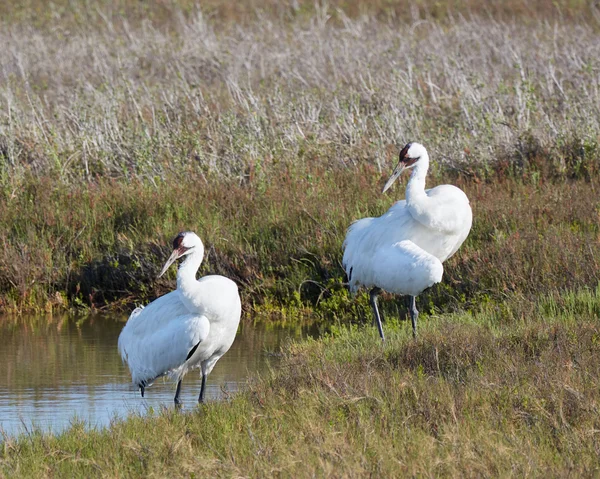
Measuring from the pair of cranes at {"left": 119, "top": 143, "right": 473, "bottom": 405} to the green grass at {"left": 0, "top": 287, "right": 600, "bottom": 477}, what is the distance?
1.96ft

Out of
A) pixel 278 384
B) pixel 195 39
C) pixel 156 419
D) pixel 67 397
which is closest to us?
pixel 156 419

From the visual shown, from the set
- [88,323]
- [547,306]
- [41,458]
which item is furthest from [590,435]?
[88,323]

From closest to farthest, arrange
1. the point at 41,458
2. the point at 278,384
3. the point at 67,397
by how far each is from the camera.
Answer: the point at 41,458 → the point at 278,384 → the point at 67,397

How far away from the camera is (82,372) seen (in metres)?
8.09

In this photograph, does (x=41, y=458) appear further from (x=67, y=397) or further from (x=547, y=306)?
(x=547, y=306)

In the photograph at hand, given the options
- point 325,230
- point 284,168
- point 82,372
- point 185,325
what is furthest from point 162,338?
point 284,168

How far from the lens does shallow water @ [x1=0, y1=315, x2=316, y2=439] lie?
6.95m

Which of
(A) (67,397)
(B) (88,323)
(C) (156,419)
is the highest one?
(C) (156,419)

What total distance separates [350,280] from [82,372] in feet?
7.30

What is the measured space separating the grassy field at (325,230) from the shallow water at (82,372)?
1.61 ft

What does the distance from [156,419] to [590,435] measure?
232cm

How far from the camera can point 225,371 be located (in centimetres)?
818

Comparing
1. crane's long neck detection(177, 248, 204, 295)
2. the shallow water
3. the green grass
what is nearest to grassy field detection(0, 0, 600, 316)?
the shallow water

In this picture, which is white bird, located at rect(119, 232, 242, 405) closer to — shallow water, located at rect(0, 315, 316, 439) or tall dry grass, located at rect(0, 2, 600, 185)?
shallow water, located at rect(0, 315, 316, 439)
